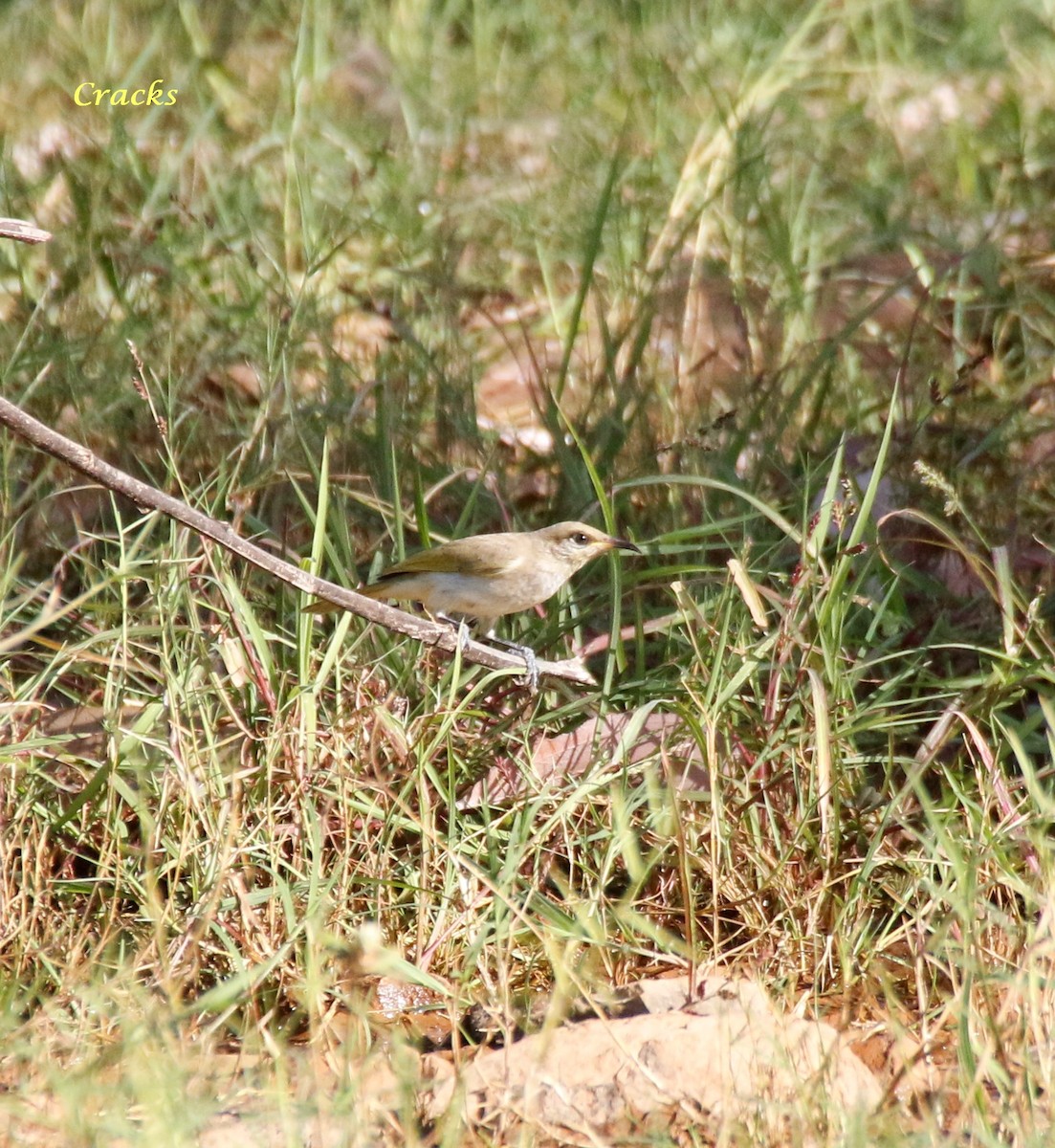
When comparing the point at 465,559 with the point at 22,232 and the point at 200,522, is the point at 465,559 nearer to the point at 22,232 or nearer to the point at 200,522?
the point at 200,522

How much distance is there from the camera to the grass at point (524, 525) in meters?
3.54

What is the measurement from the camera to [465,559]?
4375 millimetres

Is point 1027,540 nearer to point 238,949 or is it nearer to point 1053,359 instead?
point 1053,359

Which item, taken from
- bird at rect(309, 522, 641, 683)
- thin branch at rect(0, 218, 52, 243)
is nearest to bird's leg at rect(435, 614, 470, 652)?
bird at rect(309, 522, 641, 683)

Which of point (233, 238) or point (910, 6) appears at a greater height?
point (910, 6)

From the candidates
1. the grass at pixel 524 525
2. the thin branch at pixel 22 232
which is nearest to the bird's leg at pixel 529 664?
the grass at pixel 524 525

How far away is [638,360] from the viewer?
5285 mm

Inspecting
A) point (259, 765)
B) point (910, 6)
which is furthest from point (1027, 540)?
point (910, 6)

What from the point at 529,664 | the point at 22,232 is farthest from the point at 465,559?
the point at 22,232

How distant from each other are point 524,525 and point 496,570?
683 millimetres

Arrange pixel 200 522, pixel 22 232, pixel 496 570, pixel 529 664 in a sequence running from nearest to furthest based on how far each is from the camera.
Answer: pixel 22 232
pixel 200 522
pixel 529 664
pixel 496 570

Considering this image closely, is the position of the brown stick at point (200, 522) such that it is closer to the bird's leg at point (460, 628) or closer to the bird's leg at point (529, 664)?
the bird's leg at point (460, 628)

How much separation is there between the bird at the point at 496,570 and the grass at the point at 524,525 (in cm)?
15

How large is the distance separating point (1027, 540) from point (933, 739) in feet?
3.98
